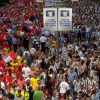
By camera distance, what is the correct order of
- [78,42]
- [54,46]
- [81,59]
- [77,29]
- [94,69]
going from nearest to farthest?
[94,69], [81,59], [54,46], [78,42], [77,29]

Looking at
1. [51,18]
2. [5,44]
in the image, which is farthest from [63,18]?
[5,44]

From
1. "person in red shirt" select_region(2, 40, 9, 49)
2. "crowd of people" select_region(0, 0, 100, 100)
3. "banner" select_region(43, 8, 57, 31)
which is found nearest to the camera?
"crowd of people" select_region(0, 0, 100, 100)

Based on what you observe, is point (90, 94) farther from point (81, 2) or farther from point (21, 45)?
point (81, 2)

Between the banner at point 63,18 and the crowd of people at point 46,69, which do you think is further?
the banner at point 63,18

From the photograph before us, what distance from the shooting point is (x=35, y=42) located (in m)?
37.7

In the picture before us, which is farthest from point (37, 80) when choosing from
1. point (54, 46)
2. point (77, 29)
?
point (77, 29)

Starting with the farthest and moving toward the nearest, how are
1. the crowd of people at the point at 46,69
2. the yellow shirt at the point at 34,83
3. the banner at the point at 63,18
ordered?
the banner at the point at 63,18 → the yellow shirt at the point at 34,83 → the crowd of people at the point at 46,69

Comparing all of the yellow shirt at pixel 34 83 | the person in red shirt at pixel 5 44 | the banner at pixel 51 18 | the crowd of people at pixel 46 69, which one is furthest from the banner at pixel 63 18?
the person in red shirt at pixel 5 44

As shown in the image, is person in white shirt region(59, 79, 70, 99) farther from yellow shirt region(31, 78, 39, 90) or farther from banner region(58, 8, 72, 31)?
banner region(58, 8, 72, 31)

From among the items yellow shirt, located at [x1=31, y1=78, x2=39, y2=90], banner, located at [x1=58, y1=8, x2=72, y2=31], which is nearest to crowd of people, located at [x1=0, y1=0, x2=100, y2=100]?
yellow shirt, located at [x1=31, y1=78, x2=39, y2=90]

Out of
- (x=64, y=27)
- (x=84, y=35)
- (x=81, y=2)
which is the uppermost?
(x=64, y=27)

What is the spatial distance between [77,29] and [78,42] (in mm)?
3290

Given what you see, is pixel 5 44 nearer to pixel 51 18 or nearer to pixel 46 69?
pixel 46 69

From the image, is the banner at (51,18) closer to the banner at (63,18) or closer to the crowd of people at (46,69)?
the banner at (63,18)
